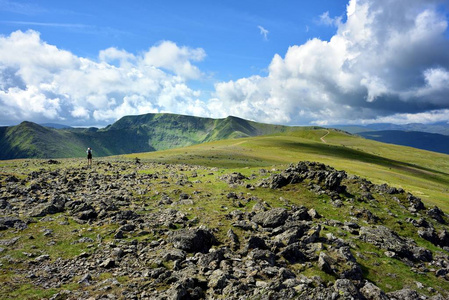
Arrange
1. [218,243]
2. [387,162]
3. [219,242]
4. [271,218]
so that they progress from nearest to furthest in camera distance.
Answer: [218,243], [219,242], [271,218], [387,162]

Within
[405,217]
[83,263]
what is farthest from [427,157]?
[83,263]

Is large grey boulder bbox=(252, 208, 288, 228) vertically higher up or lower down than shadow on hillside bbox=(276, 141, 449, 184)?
higher up

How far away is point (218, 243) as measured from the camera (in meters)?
19.8

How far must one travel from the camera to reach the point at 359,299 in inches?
542

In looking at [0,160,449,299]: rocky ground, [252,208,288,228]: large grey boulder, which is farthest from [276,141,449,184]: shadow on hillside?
[252,208,288,228]: large grey boulder

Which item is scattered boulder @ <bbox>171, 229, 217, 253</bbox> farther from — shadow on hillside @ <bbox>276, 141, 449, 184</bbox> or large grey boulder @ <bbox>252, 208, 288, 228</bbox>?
shadow on hillside @ <bbox>276, 141, 449, 184</bbox>

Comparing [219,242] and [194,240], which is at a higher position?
[194,240]

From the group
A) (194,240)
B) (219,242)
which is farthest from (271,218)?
(194,240)

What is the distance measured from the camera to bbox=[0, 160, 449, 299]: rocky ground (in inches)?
563

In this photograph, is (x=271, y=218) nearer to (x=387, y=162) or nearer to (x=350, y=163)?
(x=350, y=163)

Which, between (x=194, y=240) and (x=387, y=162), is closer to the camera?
(x=194, y=240)

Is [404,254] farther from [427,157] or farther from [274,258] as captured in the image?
[427,157]

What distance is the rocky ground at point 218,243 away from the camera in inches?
563

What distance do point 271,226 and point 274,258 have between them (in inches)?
227
